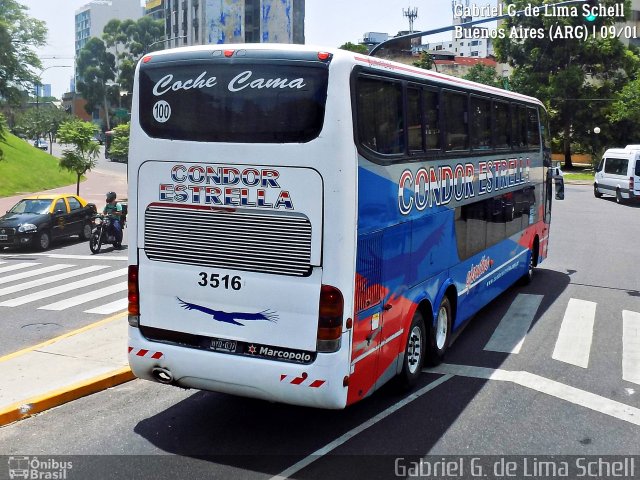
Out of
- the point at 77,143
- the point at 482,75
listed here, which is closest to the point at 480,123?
the point at 77,143

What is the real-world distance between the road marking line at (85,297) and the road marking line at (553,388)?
7.72 m

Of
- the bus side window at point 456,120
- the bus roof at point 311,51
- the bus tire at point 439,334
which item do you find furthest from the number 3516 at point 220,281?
the bus side window at point 456,120

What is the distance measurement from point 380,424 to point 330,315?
64.9 inches

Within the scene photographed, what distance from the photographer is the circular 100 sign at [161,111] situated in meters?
7.70

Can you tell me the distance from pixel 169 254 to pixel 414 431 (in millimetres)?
3131

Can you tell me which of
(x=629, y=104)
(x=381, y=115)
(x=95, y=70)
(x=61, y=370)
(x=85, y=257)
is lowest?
(x=61, y=370)

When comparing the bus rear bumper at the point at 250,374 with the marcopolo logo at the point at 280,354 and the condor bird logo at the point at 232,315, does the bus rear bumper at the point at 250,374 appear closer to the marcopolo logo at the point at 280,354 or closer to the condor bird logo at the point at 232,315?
the marcopolo logo at the point at 280,354

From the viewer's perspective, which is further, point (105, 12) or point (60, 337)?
point (105, 12)

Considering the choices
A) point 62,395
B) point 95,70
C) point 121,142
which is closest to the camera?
point 62,395

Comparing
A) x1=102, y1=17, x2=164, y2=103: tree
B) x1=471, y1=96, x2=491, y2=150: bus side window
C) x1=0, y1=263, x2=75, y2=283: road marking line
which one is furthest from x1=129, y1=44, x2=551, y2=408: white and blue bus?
x1=102, y1=17, x2=164, y2=103: tree

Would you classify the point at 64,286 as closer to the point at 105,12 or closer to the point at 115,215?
the point at 115,215

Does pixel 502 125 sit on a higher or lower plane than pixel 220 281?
higher

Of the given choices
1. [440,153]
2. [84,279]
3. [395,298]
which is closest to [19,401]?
[395,298]

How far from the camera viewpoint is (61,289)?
16.2m
